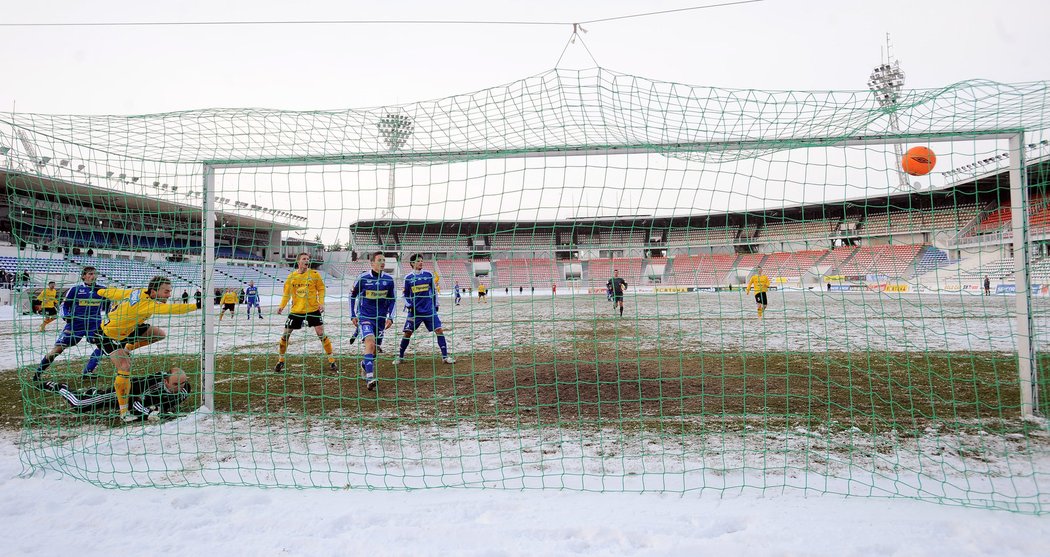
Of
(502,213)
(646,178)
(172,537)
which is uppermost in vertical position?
(646,178)

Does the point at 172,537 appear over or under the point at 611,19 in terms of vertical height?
under

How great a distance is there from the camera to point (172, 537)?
97.6 inches

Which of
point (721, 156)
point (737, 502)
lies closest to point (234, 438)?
point (737, 502)

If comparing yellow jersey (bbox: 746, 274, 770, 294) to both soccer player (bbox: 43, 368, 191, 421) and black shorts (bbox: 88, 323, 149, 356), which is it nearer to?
soccer player (bbox: 43, 368, 191, 421)

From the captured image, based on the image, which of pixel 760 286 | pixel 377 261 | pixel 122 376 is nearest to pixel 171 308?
pixel 122 376

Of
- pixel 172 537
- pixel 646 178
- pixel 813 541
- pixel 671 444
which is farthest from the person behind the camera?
pixel 646 178

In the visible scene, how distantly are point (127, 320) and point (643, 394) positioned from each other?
16.2 feet

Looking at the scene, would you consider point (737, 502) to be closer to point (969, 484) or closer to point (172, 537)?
point (969, 484)

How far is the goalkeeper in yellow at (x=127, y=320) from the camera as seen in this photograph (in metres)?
4.24

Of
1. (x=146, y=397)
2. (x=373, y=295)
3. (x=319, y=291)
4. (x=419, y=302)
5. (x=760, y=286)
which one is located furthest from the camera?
(x=760, y=286)

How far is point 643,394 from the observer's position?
502 cm

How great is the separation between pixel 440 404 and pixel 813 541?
3294 millimetres

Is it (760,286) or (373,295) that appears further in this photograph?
(760,286)

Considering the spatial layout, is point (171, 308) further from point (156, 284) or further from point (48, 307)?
point (48, 307)
